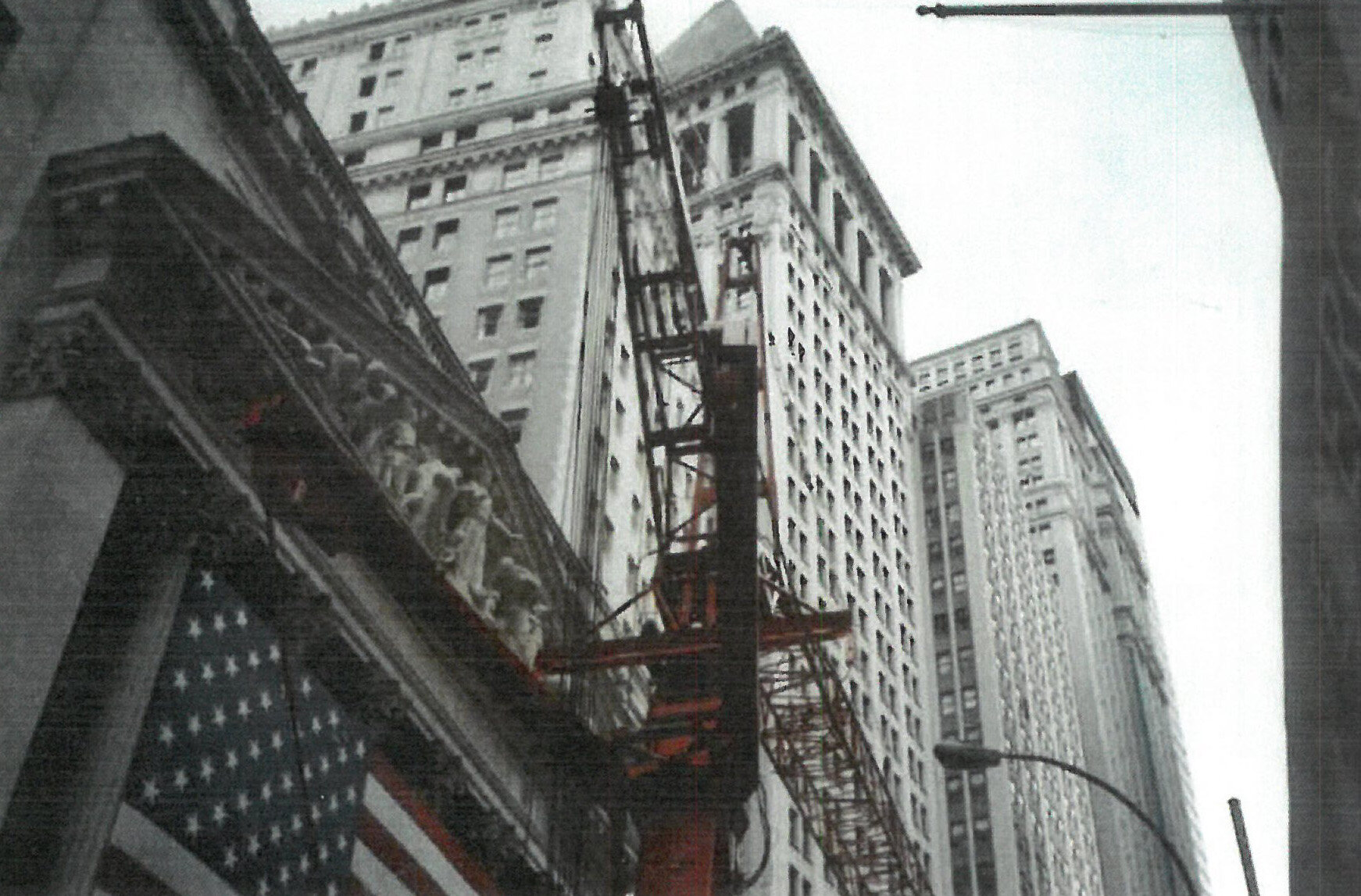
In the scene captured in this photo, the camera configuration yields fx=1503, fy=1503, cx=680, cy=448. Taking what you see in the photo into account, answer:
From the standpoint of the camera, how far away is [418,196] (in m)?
62.2

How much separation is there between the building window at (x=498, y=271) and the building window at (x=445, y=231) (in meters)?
3.36

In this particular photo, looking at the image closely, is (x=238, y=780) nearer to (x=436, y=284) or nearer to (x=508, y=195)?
(x=436, y=284)

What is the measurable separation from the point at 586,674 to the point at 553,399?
14383 millimetres

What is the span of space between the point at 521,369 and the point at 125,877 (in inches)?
1284

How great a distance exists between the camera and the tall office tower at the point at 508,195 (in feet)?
153

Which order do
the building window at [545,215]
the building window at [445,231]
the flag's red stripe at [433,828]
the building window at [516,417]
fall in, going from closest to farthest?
1. the flag's red stripe at [433,828]
2. the building window at [516,417]
3. the building window at [545,215]
4. the building window at [445,231]

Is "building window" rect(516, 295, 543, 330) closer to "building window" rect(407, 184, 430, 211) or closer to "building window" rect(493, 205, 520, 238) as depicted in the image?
"building window" rect(493, 205, 520, 238)

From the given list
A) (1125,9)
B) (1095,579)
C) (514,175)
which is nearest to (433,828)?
(1125,9)

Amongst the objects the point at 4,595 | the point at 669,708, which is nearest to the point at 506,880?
the point at 669,708

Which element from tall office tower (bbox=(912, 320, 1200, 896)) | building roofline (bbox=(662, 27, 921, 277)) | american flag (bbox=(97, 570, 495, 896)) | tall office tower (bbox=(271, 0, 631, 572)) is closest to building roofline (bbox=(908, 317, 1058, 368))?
tall office tower (bbox=(912, 320, 1200, 896))

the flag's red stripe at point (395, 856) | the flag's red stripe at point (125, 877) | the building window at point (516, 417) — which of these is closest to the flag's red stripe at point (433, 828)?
the flag's red stripe at point (395, 856)

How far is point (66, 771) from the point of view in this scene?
18.8 meters

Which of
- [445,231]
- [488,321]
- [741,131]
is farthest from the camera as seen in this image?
[741,131]

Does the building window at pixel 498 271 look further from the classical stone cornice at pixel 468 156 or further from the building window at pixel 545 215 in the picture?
the classical stone cornice at pixel 468 156
